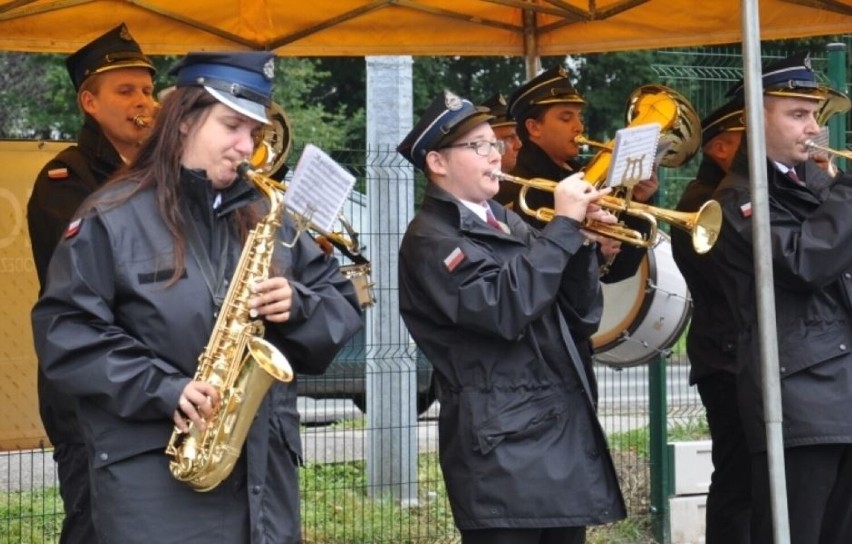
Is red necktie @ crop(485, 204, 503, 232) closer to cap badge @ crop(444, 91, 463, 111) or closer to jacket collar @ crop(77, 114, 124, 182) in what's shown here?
cap badge @ crop(444, 91, 463, 111)

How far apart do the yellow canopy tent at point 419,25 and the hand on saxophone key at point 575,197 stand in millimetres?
2087

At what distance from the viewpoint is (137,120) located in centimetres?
558

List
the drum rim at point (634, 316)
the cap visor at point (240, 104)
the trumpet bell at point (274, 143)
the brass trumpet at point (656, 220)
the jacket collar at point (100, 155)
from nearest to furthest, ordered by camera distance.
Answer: the cap visor at point (240, 104)
the brass trumpet at point (656, 220)
the jacket collar at point (100, 155)
the trumpet bell at point (274, 143)
the drum rim at point (634, 316)

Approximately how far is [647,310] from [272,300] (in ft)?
12.5

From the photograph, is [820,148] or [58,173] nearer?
[58,173]

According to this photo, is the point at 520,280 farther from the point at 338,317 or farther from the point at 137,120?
the point at 137,120

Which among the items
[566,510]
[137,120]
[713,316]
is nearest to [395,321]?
[713,316]

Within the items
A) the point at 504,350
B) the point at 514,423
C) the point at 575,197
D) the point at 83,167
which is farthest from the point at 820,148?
the point at 83,167

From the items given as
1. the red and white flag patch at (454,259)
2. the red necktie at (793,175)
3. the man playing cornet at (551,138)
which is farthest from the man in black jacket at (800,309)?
the red and white flag patch at (454,259)

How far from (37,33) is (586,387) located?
3.13 meters

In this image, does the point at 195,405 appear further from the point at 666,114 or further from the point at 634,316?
the point at 634,316

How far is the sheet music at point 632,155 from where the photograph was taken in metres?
4.84

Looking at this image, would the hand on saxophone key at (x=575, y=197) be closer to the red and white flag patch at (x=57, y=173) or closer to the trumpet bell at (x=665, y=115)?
the trumpet bell at (x=665, y=115)

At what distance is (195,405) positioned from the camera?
386 centimetres
